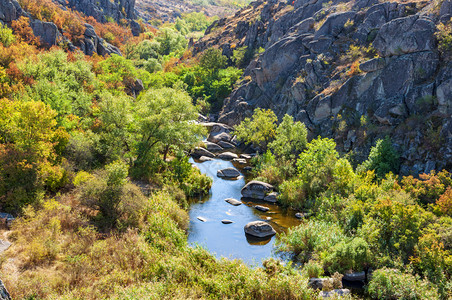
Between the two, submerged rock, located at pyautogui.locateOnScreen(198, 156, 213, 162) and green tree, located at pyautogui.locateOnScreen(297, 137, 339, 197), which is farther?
submerged rock, located at pyautogui.locateOnScreen(198, 156, 213, 162)

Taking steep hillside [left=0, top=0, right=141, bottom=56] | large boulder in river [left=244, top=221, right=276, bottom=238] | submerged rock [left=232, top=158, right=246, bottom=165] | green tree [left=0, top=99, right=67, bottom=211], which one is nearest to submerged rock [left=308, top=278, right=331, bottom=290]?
large boulder in river [left=244, top=221, right=276, bottom=238]

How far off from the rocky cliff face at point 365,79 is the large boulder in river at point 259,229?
14.9m

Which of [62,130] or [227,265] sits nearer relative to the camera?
[227,265]

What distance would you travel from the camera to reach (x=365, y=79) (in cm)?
3922

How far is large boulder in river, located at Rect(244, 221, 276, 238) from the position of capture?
91.8 feet

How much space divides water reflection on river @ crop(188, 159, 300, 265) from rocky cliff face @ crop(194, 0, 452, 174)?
44.4 feet

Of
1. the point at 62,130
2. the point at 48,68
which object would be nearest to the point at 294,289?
the point at 62,130

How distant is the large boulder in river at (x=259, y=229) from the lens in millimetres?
27984

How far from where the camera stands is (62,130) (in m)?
31.4

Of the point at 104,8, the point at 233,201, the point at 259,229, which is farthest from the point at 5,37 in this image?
the point at 104,8

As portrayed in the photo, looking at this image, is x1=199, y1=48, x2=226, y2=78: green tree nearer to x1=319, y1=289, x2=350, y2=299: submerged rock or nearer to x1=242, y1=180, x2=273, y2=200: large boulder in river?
x1=242, y1=180, x2=273, y2=200: large boulder in river

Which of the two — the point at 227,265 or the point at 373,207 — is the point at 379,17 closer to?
the point at 373,207

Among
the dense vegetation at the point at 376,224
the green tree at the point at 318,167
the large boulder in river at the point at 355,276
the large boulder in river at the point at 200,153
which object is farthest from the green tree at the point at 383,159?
the large boulder in river at the point at 200,153

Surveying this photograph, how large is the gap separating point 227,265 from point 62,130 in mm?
22676
